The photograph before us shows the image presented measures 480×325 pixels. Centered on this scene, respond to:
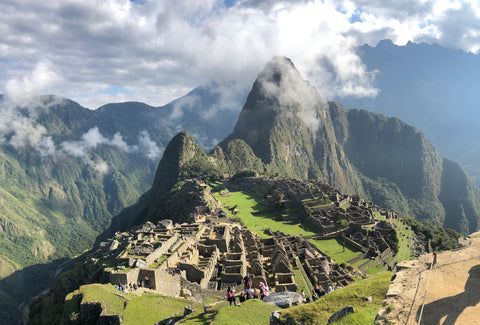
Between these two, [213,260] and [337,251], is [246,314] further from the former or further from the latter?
[337,251]

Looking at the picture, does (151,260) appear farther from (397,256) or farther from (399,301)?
(397,256)

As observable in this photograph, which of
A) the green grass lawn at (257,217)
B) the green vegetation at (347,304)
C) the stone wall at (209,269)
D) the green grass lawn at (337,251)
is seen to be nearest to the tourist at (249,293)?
the green vegetation at (347,304)

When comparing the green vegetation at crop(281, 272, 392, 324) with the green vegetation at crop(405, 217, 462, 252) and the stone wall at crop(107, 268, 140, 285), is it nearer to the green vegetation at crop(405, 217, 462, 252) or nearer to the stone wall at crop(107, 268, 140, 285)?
the stone wall at crop(107, 268, 140, 285)

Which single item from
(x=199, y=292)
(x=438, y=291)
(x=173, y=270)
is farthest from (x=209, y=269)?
(x=438, y=291)

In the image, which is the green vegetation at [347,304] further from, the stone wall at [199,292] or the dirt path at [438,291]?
the stone wall at [199,292]

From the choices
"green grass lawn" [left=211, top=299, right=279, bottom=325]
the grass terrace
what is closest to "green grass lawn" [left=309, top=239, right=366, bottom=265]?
the grass terrace

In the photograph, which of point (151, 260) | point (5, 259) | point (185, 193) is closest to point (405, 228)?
point (185, 193)
